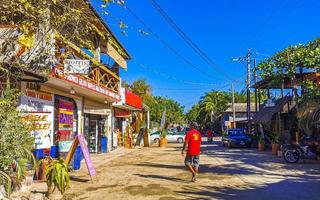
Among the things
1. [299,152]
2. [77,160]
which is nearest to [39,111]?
[77,160]

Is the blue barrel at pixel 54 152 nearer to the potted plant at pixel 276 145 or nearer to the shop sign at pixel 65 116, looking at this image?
Result: the shop sign at pixel 65 116

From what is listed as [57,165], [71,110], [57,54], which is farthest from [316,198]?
[71,110]

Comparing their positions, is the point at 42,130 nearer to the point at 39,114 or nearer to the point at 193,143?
the point at 39,114

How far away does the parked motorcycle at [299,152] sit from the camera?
63.8 ft

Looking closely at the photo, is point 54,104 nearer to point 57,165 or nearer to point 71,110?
point 71,110

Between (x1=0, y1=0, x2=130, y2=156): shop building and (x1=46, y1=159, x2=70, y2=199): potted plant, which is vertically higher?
(x1=0, y1=0, x2=130, y2=156): shop building

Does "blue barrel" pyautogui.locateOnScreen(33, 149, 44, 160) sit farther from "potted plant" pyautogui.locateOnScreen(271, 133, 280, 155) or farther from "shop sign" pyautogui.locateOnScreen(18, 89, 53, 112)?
"potted plant" pyautogui.locateOnScreen(271, 133, 280, 155)

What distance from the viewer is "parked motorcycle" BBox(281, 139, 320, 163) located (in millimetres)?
19453

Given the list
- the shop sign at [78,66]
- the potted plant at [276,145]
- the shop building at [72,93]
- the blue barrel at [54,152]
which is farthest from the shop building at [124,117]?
the shop sign at [78,66]

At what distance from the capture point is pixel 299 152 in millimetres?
19484

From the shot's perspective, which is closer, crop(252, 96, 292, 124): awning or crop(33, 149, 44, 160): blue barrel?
crop(33, 149, 44, 160): blue barrel

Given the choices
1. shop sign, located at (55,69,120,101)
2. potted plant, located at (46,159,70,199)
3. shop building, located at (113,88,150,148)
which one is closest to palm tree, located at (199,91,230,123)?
shop building, located at (113,88,150,148)

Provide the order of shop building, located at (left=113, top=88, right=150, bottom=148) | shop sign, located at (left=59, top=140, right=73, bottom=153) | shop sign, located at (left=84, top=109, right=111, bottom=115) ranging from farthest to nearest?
shop building, located at (left=113, top=88, right=150, bottom=148), shop sign, located at (left=84, top=109, right=111, bottom=115), shop sign, located at (left=59, top=140, right=73, bottom=153)

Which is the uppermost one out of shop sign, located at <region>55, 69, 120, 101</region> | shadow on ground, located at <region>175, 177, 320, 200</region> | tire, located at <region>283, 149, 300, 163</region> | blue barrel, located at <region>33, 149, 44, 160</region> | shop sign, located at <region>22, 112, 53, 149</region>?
shop sign, located at <region>55, 69, 120, 101</region>
